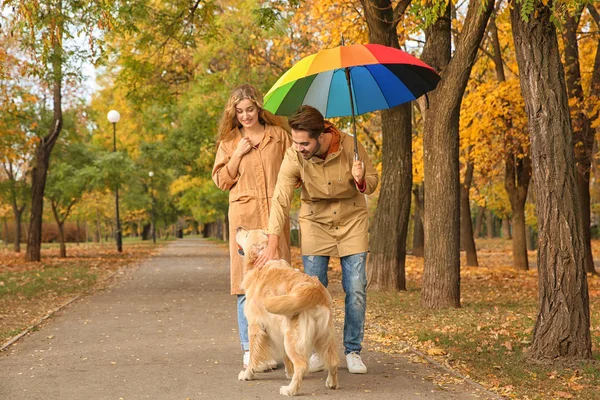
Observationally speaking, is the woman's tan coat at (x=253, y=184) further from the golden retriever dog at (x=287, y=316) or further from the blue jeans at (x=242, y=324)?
the golden retriever dog at (x=287, y=316)

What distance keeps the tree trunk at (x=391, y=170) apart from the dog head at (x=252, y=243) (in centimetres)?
766

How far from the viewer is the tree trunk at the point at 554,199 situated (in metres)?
6.60

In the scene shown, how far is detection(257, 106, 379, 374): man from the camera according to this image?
5.96 meters

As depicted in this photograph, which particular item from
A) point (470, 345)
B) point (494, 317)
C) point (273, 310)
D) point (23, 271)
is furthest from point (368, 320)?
point (23, 271)

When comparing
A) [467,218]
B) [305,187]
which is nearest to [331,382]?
[305,187]

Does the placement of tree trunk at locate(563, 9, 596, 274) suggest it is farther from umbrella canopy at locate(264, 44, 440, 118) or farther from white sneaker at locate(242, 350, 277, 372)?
white sneaker at locate(242, 350, 277, 372)

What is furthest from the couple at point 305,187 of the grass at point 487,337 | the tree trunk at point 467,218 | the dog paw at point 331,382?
the tree trunk at point 467,218

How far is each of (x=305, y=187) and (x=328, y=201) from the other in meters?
0.23

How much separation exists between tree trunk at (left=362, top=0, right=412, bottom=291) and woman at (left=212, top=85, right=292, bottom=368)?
275 inches

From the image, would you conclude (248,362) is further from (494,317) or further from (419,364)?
(494,317)

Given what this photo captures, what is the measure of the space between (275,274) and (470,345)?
3263 millimetres

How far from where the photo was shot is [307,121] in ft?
18.6

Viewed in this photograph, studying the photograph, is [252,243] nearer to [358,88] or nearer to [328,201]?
[328,201]

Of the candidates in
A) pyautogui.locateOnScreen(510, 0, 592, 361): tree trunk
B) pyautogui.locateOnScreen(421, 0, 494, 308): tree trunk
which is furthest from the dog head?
pyautogui.locateOnScreen(421, 0, 494, 308): tree trunk
